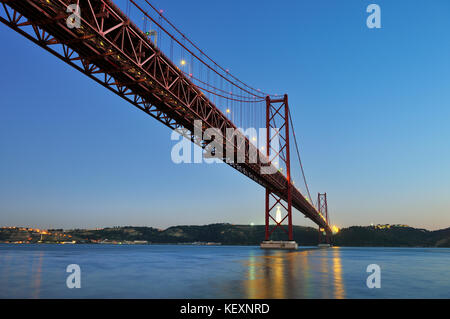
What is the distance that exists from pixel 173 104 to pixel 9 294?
1556 cm

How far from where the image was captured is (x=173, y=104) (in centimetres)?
2286

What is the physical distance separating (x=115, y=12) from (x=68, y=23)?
2281 mm

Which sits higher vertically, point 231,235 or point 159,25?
point 159,25

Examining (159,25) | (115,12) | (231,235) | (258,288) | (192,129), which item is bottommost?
(231,235)

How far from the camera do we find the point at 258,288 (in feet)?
33.8

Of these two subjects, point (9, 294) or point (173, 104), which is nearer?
point (9, 294)
